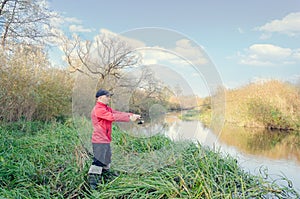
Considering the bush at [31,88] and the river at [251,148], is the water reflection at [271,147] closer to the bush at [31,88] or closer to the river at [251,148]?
the river at [251,148]

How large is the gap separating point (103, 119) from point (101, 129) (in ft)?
0.46

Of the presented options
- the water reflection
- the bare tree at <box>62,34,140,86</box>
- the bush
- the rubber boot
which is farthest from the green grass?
the water reflection

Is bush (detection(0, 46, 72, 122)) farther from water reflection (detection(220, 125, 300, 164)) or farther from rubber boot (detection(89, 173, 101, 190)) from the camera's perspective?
water reflection (detection(220, 125, 300, 164))

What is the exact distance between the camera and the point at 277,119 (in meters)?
13.8

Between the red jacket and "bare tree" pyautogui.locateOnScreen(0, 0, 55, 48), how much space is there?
6.56 metres

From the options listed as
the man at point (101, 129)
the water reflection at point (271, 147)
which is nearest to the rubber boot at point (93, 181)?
the man at point (101, 129)

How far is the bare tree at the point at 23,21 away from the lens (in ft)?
28.4

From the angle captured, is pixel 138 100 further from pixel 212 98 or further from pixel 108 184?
pixel 108 184

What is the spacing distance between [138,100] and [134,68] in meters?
0.53

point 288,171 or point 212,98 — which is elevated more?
point 212,98

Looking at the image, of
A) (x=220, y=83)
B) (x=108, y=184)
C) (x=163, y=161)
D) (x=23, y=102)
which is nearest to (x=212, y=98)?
(x=220, y=83)

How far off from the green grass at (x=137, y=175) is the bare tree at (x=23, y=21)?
538cm

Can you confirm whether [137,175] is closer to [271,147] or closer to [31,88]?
[31,88]

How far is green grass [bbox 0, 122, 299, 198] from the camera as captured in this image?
306 cm
